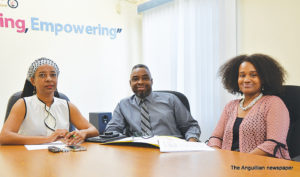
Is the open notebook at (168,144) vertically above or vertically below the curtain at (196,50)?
below

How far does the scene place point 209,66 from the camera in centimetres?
345

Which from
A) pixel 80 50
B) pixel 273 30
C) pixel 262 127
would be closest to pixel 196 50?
pixel 273 30

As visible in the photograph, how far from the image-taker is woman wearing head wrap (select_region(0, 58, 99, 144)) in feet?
6.09

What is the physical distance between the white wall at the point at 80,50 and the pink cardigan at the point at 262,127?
2665 mm

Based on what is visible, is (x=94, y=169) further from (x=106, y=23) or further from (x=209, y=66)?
(x=106, y=23)

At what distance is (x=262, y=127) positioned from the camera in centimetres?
191

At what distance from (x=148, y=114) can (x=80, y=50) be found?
210 centimetres

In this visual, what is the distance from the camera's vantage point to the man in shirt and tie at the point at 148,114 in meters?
2.60

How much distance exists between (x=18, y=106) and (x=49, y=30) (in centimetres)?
231

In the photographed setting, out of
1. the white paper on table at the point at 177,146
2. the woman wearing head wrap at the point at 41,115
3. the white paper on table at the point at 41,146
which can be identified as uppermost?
the woman wearing head wrap at the point at 41,115

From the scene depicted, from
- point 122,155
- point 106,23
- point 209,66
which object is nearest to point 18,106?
point 122,155

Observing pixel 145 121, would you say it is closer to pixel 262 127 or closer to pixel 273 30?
pixel 262 127

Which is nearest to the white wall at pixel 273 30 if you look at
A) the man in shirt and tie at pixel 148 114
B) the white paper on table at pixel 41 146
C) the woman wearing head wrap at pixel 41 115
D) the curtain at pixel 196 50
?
the curtain at pixel 196 50

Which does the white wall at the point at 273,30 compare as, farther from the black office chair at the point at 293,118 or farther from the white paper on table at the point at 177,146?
the white paper on table at the point at 177,146
